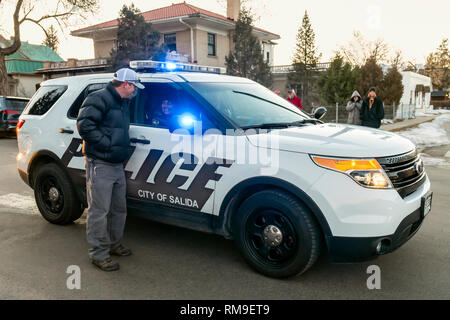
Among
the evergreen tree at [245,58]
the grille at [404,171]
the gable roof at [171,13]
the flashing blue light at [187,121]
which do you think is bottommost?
the grille at [404,171]

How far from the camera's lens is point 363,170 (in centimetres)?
310

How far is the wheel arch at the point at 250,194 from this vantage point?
319cm

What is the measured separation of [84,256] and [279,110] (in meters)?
2.55

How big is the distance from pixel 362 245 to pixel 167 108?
7.42ft

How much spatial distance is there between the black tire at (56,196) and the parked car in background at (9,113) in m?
11.4

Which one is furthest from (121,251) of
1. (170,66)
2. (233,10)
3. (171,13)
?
(233,10)

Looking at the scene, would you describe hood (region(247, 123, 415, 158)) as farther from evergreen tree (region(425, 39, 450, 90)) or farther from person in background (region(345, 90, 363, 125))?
evergreen tree (region(425, 39, 450, 90))

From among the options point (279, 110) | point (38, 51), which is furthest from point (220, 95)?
point (38, 51)

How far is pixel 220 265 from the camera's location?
3869 mm

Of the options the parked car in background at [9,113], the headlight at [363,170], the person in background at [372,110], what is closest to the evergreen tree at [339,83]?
the person in background at [372,110]

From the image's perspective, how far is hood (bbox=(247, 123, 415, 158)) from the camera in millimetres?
3182

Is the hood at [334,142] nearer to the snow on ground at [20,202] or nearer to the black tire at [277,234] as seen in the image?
the black tire at [277,234]
